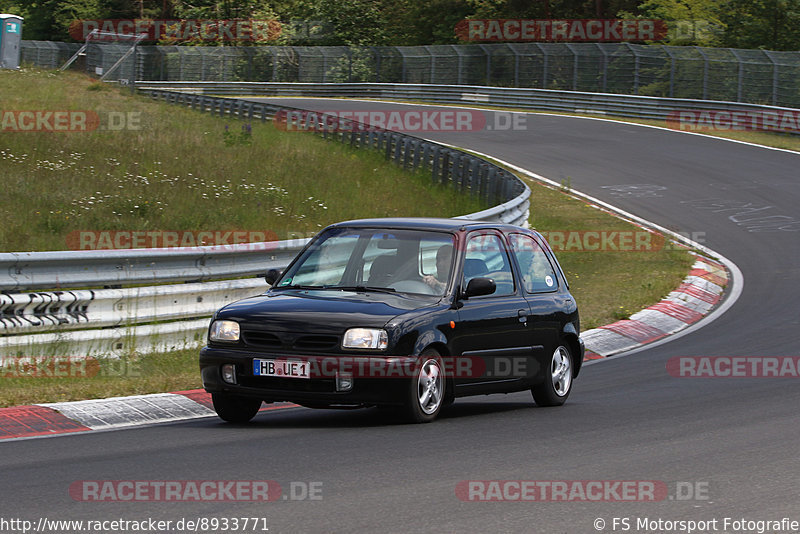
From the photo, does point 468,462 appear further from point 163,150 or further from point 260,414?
point 163,150

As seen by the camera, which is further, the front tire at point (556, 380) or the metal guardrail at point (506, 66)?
the metal guardrail at point (506, 66)

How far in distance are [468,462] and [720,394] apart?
4.27 meters

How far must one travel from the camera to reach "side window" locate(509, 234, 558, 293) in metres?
10.1

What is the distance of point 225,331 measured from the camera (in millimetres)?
8531

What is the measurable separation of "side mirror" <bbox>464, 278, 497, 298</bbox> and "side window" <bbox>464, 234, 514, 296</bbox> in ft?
1.03

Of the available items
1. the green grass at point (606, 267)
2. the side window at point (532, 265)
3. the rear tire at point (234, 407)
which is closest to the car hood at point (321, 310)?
the rear tire at point (234, 407)

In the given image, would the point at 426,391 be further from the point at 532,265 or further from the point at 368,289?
the point at 532,265

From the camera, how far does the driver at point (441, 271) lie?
357 inches

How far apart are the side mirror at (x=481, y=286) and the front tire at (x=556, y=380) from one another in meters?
1.40

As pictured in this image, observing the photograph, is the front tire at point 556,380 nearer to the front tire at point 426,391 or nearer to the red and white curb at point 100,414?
the front tire at point 426,391

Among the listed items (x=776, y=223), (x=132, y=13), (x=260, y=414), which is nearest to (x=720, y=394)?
(x=260, y=414)

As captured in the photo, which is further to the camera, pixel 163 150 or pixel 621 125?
pixel 621 125

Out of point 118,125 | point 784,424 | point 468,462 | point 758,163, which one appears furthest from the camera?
point 758,163

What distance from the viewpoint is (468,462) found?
7059 mm
